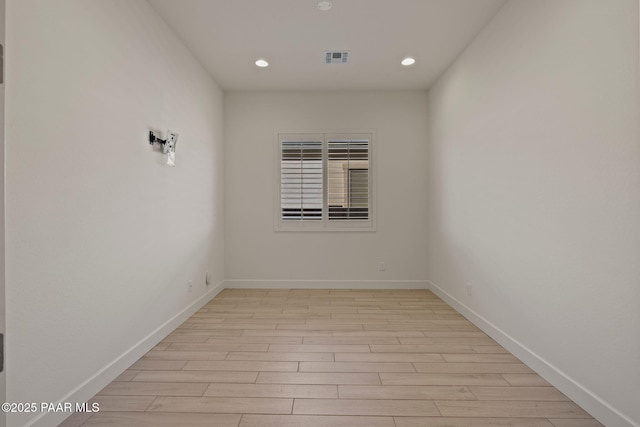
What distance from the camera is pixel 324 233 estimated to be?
4625mm

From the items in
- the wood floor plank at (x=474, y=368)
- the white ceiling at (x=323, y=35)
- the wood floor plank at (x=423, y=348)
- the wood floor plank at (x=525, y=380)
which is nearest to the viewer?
the wood floor plank at (x=525, y=380)

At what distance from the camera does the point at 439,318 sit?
337 cm

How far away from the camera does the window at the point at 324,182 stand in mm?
4617

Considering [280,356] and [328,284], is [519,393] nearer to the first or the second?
[280,356]

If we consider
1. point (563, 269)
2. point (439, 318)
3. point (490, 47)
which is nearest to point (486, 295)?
point (439, 318)

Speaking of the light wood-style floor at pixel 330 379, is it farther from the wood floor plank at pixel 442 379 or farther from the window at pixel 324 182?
the window at pixel 324 182

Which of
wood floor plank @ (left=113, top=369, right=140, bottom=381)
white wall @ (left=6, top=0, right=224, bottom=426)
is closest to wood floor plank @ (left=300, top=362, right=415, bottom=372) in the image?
wood floor plank @ (left=113, top=369, right=140, bottom=381)

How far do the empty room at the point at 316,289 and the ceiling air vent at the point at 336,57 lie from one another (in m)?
0.04

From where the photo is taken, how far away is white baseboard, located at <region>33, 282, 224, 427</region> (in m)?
1.65

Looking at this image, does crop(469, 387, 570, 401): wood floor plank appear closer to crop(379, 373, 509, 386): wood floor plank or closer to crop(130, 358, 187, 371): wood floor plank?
crop(379, 373, 509, 386): wood floor plank

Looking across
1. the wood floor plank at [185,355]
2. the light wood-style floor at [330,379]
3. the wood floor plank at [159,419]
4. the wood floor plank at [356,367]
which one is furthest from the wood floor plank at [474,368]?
the wood floor plank at [185,355]

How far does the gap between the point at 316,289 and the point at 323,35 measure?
309 cm

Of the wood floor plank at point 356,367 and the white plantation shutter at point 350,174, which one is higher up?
the white plantation shutter at point 350,174

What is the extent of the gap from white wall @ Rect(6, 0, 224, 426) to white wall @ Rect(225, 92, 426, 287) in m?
1.42
